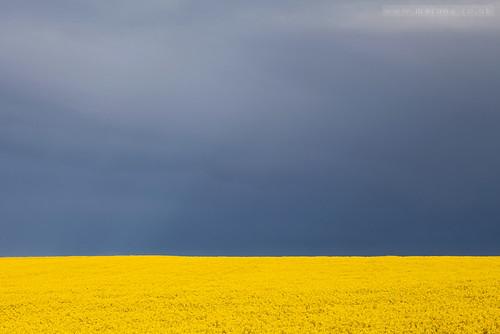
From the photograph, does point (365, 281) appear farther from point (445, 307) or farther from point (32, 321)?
point (32, 321)

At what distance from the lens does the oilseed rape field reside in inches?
561

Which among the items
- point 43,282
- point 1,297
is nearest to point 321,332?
point 1,297

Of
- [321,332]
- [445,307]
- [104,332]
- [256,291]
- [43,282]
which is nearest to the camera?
[321,332]

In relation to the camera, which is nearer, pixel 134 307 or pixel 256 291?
pixel 134 307

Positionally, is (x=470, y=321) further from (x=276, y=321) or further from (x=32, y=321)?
(x=32, y=321)

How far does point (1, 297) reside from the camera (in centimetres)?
1927

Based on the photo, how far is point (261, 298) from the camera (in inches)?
687

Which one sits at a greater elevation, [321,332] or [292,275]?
[292,275]

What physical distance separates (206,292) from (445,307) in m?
9.53

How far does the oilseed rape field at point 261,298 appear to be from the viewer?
14.2m

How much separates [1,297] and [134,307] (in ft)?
23.1

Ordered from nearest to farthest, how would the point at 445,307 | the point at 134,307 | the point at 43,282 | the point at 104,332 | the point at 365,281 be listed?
the point at 104,332 → the point at 445,307 → the point at 134,307 → the point at 365,281 → the point at 43,282

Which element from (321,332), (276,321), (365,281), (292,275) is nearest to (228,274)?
(292,275)

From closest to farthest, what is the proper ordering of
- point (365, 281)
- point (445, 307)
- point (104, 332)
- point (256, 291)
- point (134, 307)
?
point (104, 332), point (445, 307), point (134, 307), point (256, 291), point (365, 281)
